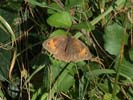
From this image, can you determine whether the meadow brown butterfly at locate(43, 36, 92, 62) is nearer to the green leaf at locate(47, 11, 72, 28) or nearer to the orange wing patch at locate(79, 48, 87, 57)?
the orange wing patch at locate(79, 48, 87, 57)

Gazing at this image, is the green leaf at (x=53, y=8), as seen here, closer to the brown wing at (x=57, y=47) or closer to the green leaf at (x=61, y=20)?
the green leaf at (x=61, y=20)

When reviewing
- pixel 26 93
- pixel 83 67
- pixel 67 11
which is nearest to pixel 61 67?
pixel 83 67

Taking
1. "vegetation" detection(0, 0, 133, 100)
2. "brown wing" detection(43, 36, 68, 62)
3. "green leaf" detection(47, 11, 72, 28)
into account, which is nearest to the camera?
"brown wing" detection(43, 36, 68, 62)

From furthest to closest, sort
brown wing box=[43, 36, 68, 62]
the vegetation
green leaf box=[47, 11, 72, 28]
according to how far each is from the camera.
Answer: the vegetation, green leaf box=[47, 11, 72, 28], brown wing box=[43, 36, 68, 62]

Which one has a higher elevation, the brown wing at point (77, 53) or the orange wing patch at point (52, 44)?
the orange wing patch at point (52, 44)

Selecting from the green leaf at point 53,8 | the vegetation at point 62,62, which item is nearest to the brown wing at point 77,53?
the vegetation at point 62,62

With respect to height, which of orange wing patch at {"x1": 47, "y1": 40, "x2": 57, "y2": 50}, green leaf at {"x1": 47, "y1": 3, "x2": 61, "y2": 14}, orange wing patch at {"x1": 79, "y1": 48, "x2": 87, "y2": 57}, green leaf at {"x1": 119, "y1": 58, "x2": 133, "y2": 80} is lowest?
green leaf at {"x1": 119, "y1": 58, "x2": 133, "y2": 80}

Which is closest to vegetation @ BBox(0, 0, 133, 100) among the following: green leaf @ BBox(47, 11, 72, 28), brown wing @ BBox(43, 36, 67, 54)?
green leaf @ BBox(47, 11, 72, 28)

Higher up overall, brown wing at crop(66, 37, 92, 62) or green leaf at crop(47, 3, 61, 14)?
green leaf at crop(47, 3, 61, 14)
